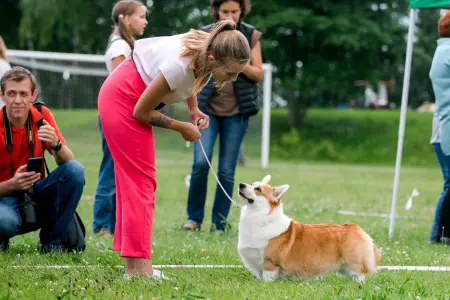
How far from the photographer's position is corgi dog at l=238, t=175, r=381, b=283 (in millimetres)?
4988

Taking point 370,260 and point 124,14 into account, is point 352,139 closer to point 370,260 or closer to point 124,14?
point 124,14

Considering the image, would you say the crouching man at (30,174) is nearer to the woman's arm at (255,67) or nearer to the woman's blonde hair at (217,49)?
the woman's blonde hair at (217,49)

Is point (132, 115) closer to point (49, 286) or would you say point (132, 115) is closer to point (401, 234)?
point (49, 286)

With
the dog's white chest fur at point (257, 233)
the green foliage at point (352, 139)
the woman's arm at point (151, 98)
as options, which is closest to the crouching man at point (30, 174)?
the woman's arm at point (151, 98)

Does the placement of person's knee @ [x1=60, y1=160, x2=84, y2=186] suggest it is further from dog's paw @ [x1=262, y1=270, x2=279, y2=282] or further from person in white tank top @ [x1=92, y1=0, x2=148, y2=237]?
dog's paw @ [x1=262, y1=270, x2=279, y2=282]

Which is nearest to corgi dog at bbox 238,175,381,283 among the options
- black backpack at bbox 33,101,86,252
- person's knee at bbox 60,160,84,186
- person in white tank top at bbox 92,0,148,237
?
person's knee at bbox 60,160,84,186

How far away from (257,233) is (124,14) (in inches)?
116

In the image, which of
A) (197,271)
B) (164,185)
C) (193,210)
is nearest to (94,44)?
(164,185)

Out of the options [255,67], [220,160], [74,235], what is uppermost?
[255,67]

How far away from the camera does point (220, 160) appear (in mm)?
7445

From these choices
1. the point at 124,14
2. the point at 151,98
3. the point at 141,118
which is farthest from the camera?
the point at 124,14

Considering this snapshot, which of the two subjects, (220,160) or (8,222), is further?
(220,160)

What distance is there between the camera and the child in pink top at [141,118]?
4574 mm

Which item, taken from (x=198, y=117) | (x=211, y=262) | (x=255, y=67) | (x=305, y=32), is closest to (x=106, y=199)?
(x=255, y=67)
